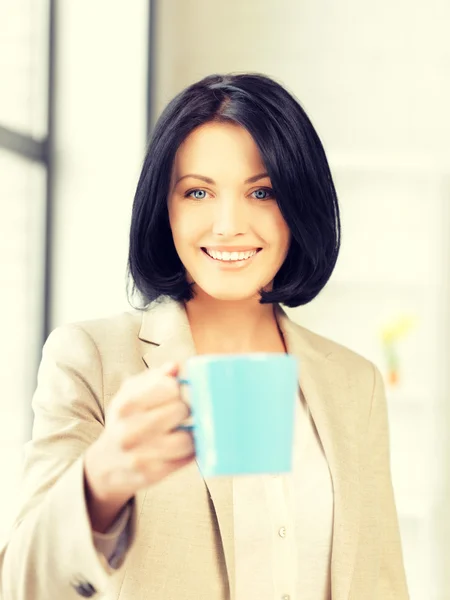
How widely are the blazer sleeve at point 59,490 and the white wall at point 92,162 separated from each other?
180cm

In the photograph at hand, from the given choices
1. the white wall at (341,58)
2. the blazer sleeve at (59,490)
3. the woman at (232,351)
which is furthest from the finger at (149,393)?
the white wall at (341,58)

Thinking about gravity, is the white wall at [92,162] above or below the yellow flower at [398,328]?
above

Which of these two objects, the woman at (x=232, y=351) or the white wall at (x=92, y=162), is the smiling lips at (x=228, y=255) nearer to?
the woman at (x=232, y=351)

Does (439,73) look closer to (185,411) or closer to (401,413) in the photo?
(401,413)

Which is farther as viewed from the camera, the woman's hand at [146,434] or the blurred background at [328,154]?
the blurred background at [328,154]

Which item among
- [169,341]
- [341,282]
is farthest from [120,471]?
[341,282]

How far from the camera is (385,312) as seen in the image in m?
3.44

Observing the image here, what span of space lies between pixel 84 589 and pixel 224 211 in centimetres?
52

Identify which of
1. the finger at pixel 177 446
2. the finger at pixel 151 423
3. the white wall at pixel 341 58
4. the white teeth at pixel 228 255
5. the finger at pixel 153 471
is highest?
the white wall at pixel 341 58

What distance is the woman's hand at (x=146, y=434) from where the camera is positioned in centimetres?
75

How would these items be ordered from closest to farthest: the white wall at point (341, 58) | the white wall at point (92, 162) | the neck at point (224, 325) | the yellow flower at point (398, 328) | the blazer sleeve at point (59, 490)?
the blazer sleeve at point (59, 490) < the neck at point (224, 325) < the white wall at point (92, 162) < the yellow flower at point (398, 328) < the white wall at point (341, 58)

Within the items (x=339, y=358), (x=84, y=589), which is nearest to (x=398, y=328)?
(x=339, y=358)

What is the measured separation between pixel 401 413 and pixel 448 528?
46 centimetres

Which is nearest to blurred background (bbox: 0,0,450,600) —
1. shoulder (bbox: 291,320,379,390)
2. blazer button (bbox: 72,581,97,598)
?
shoulder (bbox: 291,320,379,390)
